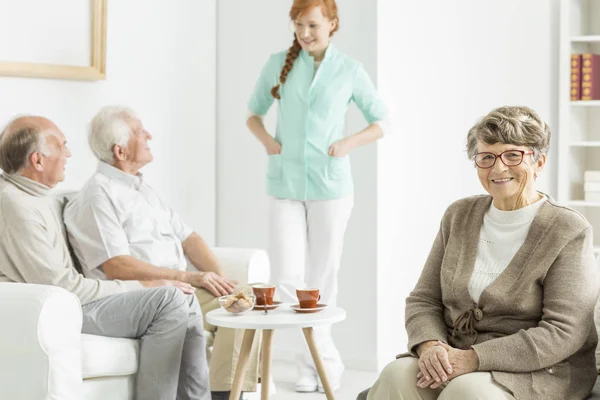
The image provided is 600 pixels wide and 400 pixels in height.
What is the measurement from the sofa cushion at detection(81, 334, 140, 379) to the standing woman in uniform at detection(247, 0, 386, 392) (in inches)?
39.6

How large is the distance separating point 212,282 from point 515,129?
5.03ft

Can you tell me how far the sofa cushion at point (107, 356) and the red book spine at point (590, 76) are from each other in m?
2.63

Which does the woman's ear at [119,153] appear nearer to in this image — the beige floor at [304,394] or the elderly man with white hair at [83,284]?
the elderly man with white hair at [83,284]

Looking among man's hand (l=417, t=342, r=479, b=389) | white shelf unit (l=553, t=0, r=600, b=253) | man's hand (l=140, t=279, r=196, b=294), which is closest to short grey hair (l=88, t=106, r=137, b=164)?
man's hand (l=140, t=279, r=196, b=294)

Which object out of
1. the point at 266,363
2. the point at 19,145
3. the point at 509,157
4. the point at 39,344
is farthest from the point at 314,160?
the point at 509,157

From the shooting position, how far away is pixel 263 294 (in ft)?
10.5

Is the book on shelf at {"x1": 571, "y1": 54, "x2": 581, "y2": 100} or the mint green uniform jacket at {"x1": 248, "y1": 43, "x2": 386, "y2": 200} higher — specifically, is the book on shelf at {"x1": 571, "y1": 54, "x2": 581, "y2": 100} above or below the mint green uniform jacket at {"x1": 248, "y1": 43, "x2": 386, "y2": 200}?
above

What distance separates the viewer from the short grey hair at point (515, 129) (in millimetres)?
2467

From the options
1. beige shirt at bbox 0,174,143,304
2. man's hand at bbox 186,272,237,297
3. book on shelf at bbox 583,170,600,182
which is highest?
book on shelf at bbox 583,170,600,182

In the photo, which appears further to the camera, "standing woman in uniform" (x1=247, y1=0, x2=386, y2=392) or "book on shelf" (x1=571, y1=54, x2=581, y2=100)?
"book on shelf" (x1=571, y1=54, x2=581, y2=100)

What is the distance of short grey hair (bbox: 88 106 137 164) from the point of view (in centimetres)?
362

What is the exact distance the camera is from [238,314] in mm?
3133

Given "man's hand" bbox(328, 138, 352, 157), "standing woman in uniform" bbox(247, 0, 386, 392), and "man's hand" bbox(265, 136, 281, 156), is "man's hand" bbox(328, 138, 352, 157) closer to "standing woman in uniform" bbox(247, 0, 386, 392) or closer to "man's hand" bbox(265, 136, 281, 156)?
"standing woman in uniform" bbox(247, 0, 386, 392)

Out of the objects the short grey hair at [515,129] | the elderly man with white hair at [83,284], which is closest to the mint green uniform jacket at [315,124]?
the elderly man with white hair at [83,284]
